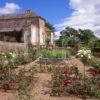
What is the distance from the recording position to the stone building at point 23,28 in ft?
132

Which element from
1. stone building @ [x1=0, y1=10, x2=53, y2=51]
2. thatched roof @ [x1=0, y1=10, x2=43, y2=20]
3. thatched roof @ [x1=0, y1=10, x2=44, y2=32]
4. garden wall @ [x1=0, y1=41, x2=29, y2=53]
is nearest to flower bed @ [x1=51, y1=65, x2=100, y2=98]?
garden wall @ [x1=0, y1=41, x2=29, y2=53]

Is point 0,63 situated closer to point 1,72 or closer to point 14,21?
point 1,72

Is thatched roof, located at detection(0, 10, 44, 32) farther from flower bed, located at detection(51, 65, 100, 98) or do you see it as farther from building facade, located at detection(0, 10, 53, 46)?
flower bed, located at detection(51, 65, 100, 98)

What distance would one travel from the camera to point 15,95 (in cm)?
923

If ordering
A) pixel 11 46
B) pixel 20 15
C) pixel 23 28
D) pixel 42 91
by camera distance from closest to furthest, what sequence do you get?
1. pixel 42 91
2. pixel 11 46
3. pixel 23 28
4. pixel 20 15

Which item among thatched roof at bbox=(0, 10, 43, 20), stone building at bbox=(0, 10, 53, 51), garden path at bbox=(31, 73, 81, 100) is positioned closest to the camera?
garden path at bbox=(31, 73, 81, 100)

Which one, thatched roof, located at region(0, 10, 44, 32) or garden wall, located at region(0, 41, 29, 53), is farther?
thatched roof, located at region(0, 10, 44, 32)

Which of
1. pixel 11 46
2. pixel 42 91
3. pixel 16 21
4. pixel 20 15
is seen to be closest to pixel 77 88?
pixel 42 91

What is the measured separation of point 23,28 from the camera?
4072 cm

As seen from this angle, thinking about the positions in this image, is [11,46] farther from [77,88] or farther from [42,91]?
[77,88]

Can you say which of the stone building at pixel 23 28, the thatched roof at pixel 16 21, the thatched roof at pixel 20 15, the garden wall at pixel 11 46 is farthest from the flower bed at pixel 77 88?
the thatched roof at pixel 20 15

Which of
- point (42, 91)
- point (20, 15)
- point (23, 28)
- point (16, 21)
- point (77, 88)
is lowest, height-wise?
point (42, 91)

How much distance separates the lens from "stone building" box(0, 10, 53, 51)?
40219mm

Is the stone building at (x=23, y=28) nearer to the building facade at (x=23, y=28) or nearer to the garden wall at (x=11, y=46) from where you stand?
the building facade at (x=23, y=28)
